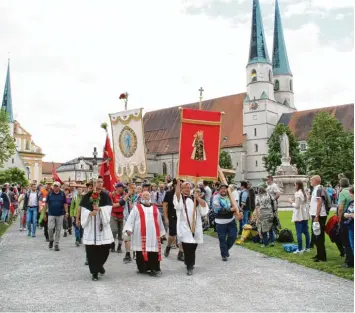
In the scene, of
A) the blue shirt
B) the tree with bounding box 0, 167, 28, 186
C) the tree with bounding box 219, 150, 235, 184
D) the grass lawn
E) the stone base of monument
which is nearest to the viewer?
the grass lawn

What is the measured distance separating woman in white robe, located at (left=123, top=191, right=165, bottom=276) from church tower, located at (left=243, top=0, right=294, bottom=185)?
6565 centimetres

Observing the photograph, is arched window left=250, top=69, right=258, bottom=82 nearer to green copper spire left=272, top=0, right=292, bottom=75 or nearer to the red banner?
green copper spire left=272, top=0, right=292, bottom=75

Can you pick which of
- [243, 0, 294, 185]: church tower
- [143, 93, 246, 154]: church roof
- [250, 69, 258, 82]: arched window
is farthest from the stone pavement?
[250, 69, 258, 82]: arched window

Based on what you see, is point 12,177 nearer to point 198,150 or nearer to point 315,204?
point 198,150

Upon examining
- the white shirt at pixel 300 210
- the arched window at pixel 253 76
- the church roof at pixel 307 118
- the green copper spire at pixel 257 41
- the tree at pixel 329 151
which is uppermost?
the green copper spire at pixel 257 41

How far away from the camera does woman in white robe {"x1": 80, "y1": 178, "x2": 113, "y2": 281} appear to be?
8.36 metres

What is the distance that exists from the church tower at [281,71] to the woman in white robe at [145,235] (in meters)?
74.8

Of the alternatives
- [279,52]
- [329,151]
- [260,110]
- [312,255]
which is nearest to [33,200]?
[312,255]

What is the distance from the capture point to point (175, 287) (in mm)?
7426

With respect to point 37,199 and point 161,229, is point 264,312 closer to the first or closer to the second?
point 161,229

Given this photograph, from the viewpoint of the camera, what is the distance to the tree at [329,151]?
170ft

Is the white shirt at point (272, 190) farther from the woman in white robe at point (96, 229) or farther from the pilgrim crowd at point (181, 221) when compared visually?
the woman in white robe at point (96, 229)

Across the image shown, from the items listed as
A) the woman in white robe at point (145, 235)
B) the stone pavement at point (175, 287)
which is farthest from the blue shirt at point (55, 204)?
the woman in white robe at point (145, 235)

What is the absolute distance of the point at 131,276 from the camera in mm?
8406
